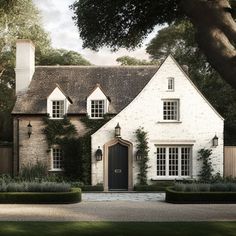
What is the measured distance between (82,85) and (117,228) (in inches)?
857

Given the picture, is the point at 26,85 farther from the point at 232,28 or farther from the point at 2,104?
the point at 232,28

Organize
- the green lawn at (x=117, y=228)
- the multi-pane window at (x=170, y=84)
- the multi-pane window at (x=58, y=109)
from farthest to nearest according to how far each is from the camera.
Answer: the multi-pane window at (x=58, y=109)
the multi-pane window at (x=170, y=84)
the green lawn at (x=117, y=228)

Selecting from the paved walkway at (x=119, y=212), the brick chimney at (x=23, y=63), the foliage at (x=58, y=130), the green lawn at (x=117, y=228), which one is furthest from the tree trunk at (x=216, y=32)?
the brick chimney at (x=23, y=63)

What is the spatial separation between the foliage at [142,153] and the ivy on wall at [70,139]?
3096mm

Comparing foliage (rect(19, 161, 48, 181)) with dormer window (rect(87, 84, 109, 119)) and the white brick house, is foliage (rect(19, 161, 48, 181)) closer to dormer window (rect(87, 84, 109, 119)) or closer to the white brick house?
the white brick house

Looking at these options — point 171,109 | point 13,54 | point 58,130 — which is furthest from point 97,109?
point 13,54

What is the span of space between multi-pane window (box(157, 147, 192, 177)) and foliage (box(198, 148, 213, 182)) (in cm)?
76

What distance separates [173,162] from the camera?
31.8 metres

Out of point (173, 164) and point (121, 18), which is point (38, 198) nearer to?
point (121, 18)

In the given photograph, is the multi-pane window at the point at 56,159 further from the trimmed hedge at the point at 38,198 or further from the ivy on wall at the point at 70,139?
the trimmed hedge at the point at 38,198

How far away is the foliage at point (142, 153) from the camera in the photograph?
3150 centimetres

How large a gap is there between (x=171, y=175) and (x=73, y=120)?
749 cm

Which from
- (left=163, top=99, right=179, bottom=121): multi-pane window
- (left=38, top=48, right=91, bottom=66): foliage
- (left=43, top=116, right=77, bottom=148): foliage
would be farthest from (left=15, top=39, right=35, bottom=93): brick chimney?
(left=38, top=48, right=91, bottom=66): foliage

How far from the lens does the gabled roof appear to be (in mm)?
34406
